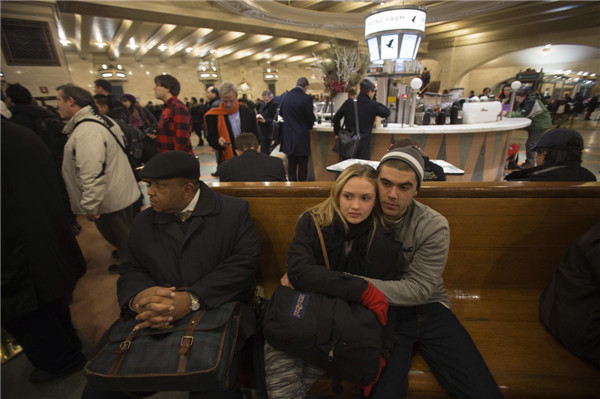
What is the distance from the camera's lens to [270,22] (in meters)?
10.3

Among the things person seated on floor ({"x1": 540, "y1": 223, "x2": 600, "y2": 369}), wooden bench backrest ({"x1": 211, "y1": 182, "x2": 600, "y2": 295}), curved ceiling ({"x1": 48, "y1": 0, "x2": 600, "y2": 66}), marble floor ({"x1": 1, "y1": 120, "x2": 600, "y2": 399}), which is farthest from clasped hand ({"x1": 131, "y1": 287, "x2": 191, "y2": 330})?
curved ceiling ({"x1": 48, "y1": 0, "x2": 600, "y2": 66})

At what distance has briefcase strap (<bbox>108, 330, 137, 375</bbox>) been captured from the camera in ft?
3.35

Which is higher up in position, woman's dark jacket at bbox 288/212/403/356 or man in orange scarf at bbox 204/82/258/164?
man in orange scarf at bbox 204/82/258/164

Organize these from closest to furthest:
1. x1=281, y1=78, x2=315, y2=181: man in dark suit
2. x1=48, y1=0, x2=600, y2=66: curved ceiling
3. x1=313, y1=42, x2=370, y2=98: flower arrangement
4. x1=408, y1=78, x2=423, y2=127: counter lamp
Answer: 1. x1=408, y1=78, x2=423, y2=127: counter lamp
2. x1=281, y1=78, x2=315, y2=181: man in dark suit
3. x1=313, y1=42, x2=370, y2=98: flower arrangement
4. x1=48, y1=0, x2=600, y2=66: curved ceiling

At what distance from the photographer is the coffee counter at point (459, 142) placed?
4191mm

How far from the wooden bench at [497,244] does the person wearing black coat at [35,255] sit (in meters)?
0.89

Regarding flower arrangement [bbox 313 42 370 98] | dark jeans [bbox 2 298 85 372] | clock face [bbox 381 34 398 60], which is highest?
clock face [bbox 381 34 398 60]

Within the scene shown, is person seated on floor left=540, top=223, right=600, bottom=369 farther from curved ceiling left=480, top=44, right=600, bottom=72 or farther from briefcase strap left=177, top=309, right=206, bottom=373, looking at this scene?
curved ceiling left=480, top=44, right=600, bottom=72

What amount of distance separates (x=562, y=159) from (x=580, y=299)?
148 centimetres

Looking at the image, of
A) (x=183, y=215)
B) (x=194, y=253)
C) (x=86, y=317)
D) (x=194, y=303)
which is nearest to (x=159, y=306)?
(x=194, y=303)

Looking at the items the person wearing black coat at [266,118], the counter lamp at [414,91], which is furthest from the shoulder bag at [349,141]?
the person wearing black coat at [266,118]

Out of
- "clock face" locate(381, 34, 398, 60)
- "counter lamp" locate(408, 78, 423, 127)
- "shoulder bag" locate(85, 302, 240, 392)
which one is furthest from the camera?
"clock face" locate(381, 34, 398, 60)

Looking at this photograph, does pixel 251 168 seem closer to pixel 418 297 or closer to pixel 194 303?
pixel 194 303

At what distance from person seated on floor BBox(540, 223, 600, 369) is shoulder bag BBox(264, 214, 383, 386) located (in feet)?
3.23
